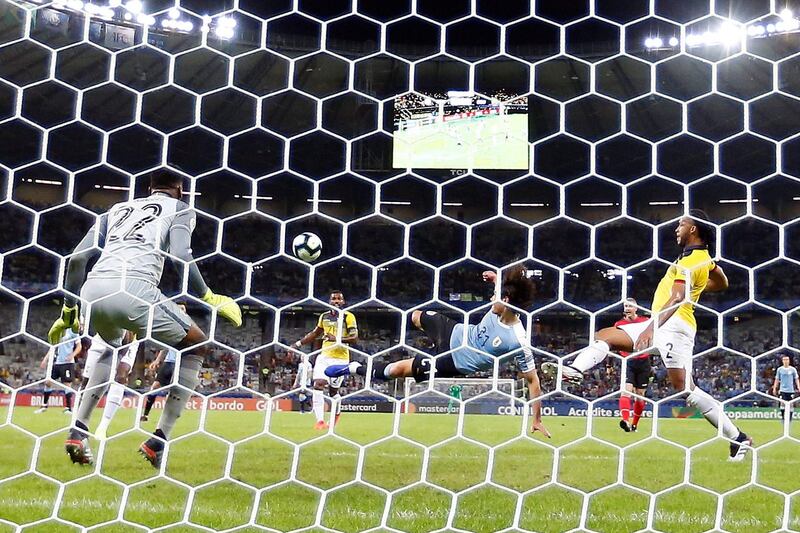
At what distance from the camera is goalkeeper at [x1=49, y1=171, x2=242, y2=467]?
291cm

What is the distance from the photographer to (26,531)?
2250 mm

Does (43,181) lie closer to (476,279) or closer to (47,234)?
(47,234)

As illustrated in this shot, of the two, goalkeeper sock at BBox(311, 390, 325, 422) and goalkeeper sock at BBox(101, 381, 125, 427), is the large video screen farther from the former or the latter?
goalkeeper sock at BBox(101, 381, 125, 427)

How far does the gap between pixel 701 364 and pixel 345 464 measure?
12.5m

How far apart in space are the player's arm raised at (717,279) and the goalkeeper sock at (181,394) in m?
2.49

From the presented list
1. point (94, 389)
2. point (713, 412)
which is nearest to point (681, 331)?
point (713, 412)

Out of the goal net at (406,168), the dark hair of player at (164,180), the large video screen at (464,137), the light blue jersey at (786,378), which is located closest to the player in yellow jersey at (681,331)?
the dark hair of player at (164,180)

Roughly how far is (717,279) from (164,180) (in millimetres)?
2699

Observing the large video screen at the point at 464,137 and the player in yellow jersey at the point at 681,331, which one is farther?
the large video screen at the point at 464,137

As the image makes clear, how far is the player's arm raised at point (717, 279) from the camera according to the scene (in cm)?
374

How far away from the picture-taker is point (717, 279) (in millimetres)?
3811

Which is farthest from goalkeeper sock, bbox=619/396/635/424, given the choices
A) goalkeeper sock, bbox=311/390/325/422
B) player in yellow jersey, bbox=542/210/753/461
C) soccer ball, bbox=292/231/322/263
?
soccer ball, bbox=292/231/322/263

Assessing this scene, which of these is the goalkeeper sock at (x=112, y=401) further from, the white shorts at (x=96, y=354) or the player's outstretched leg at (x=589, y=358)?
the player's outstretched leg at (x=589, y=358)

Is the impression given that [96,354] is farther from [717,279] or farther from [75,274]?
[717,279]
